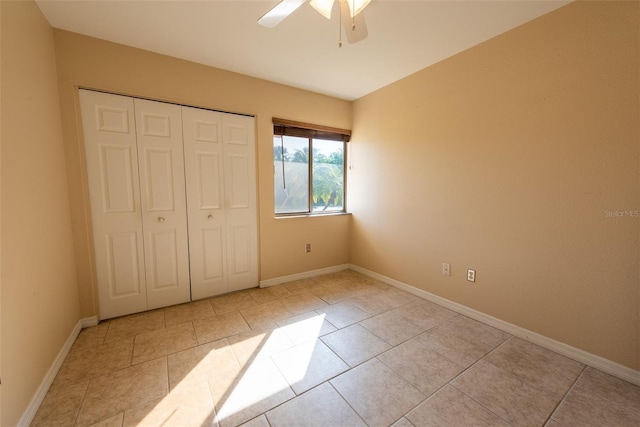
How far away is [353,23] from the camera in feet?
5.11

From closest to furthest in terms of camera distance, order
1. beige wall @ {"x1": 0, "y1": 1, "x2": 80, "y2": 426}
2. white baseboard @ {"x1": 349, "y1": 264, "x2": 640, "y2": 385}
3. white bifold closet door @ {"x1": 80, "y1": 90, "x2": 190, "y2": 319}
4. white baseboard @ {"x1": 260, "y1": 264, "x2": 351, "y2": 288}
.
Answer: beige wall @ {"x1": 0, "y1": 1, "x2": 80, "y2": 426} → white baseboard @ {"x1": 349, "y1": 264, "x2": 640, "y2": 385} → white bifold closet door @ {"x1": 80, "y1": 90, "x2": 190, "y2": 319} → white baseboard @ {"x1": 260, "y1": 264, "x2": 351, "y2": 288}

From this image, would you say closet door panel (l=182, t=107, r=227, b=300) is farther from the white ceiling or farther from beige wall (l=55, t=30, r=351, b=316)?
the white ceiling

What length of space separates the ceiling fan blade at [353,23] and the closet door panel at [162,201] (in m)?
1.82

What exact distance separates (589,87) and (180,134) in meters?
3.30

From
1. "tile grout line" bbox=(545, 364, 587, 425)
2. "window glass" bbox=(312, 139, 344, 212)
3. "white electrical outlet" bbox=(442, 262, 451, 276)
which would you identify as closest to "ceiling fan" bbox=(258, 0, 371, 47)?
"window glass" bbox=(312, 139, 344, 212)

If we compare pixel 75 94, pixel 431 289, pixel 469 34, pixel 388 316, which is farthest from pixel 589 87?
pixel 75 94

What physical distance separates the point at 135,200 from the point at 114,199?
155mm

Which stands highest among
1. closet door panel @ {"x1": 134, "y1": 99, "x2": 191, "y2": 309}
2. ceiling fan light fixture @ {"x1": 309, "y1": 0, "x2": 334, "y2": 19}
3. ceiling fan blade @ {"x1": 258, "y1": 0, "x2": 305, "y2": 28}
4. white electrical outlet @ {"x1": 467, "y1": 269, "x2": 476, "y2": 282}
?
ceiling fan light fixture @ {"x1": 309, "y1": 0, "x2": 334, "y2": 19}

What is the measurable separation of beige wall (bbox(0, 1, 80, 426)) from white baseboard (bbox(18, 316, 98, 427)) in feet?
0.11

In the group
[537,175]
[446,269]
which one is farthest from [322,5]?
[446,269]

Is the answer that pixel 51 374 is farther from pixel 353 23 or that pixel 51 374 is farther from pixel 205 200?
pixel 353 23

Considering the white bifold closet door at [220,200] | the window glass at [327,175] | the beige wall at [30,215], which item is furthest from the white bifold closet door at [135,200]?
the window glass at [327,175]

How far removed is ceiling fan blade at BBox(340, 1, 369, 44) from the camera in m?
1.56

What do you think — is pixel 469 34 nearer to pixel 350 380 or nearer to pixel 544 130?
pixel 544 130
